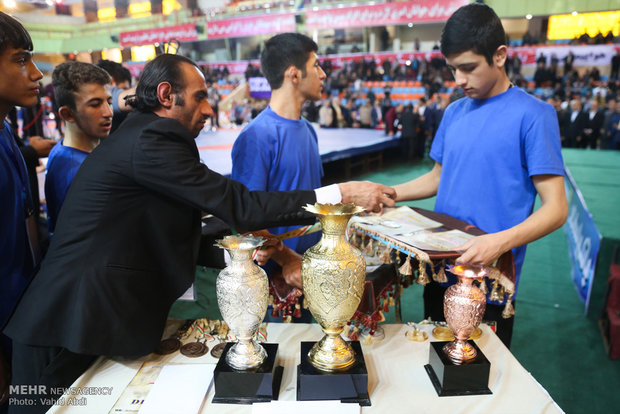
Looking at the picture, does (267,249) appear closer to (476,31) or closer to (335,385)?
(335,385)

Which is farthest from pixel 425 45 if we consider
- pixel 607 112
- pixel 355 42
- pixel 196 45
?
pixel 196 45

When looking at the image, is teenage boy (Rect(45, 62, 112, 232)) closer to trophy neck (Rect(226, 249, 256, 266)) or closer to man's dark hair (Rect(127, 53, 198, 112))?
man's dark hair (Rect(127, 53, 198, 112))

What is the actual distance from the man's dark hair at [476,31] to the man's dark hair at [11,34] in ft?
4.58

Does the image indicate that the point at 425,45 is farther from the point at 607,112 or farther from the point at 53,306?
the point at 53,306

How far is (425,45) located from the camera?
18.2 meters

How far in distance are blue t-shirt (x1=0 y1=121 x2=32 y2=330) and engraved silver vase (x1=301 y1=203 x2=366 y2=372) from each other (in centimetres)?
111

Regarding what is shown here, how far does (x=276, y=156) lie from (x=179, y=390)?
0.95 meters

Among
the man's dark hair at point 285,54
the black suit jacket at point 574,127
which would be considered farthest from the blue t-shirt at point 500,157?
the black suit jacket at point 574,127

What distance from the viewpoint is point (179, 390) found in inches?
47.0

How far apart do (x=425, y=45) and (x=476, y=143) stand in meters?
18.4

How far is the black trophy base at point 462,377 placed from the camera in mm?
1157

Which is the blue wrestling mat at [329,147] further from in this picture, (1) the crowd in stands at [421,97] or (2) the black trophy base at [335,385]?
(2) the black trophy base at [335,385]

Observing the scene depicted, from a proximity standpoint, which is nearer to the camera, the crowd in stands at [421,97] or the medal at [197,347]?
the medal at [197,347]

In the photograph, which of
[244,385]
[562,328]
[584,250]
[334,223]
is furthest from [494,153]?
[584,250]
